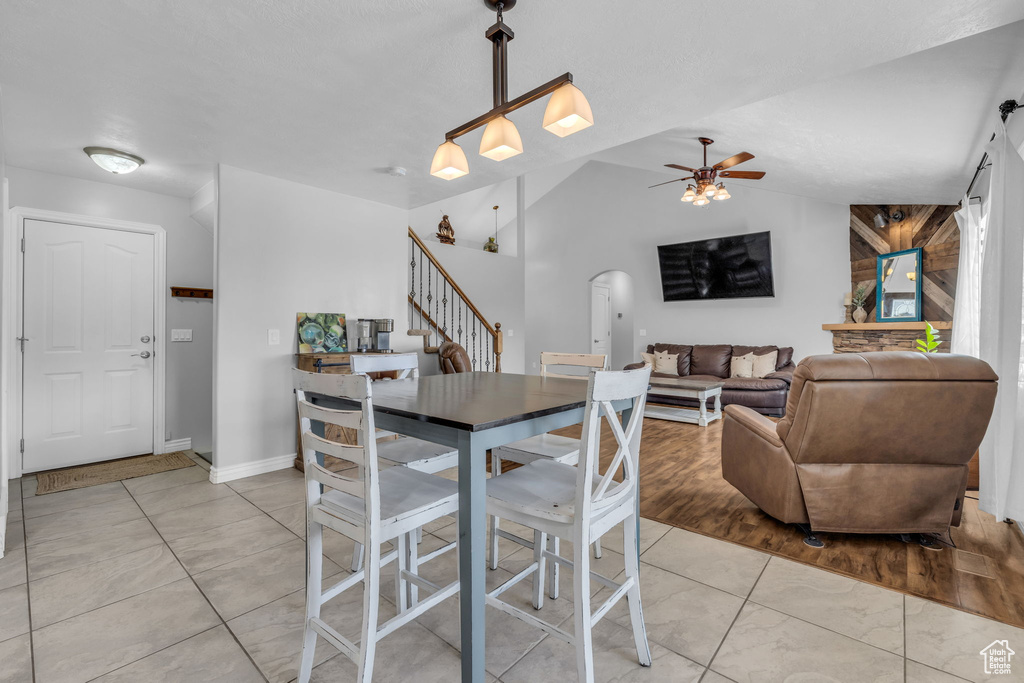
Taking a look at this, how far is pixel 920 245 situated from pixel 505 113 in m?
6.07

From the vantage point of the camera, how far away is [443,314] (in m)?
6.08

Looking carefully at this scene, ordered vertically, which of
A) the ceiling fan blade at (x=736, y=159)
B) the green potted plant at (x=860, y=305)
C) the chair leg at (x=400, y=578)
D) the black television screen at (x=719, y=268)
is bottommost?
the chair leg at (x=400, y=578)

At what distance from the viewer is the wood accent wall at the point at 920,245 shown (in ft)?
16.7

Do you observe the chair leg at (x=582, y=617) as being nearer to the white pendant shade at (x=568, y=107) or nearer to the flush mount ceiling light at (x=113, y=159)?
the white pendant shade at (x=568, y=107)

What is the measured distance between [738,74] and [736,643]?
2.38m

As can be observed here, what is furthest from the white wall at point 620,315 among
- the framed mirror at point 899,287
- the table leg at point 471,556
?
the table leg at point 471,556

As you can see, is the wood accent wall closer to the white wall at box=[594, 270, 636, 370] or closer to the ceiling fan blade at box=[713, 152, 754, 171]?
the ceiling fan blade at box=[713, 152, 754, 171]

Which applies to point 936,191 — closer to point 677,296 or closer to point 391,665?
point 677,296

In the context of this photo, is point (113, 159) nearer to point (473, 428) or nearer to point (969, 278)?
point (473, 428)

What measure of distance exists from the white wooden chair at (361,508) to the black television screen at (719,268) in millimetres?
6367

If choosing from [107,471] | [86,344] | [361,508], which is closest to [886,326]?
[361,508]

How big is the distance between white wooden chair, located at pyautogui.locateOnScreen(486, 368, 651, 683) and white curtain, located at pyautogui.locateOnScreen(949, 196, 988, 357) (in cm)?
349

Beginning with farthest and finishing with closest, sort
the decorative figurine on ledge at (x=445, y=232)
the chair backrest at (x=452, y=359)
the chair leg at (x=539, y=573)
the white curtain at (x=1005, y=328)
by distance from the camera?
1. the decorative figurine on ledge at (x=445, y=232)
2. the chair backrest at (x=452, y=359)
3. the white curtain at (x=1005, y=328)
4. the chair leg at (x=539, y=573)

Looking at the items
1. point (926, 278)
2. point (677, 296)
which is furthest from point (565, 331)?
point (926, 278)
